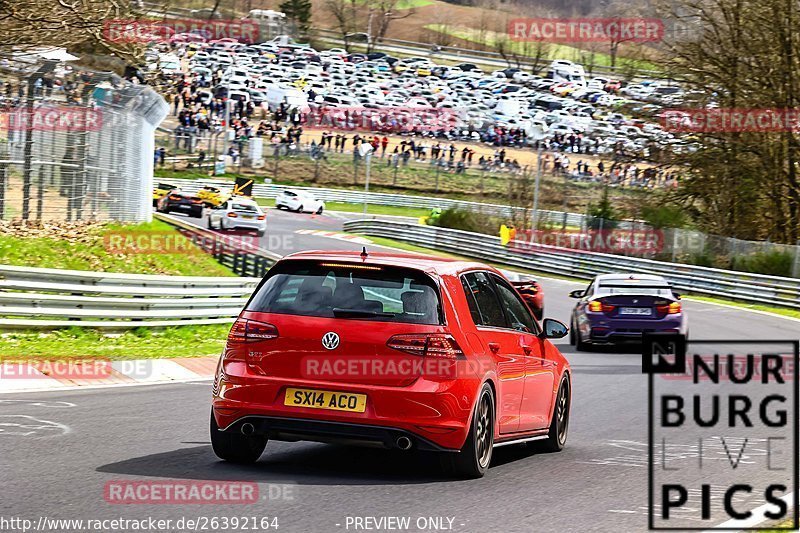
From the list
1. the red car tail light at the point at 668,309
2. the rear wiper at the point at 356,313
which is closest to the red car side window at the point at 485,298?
the rear wiper at the point at 356,313

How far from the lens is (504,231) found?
4609 cm

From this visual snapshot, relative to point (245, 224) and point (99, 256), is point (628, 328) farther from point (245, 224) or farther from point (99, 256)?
point (245, 224)

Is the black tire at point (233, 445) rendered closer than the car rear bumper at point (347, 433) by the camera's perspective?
No

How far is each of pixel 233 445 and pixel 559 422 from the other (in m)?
3.18

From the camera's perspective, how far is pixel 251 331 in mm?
8156

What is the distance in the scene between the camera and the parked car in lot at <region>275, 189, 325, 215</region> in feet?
204

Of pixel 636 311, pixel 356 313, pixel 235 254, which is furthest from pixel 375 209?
pixel 356 313

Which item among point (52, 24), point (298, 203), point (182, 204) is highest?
point (52, 24)

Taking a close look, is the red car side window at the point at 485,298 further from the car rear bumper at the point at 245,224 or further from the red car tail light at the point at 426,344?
the car rear bumper at the point at 245,224

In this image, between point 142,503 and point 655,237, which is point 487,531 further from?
point 655,237

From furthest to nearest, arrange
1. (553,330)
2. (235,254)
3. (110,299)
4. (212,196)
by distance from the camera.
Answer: (212,196)
(235,254)
(110,299)
(553,330)

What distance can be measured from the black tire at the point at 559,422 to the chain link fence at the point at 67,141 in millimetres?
12123

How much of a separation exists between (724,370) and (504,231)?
1086 inches

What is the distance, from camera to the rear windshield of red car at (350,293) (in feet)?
26.5
